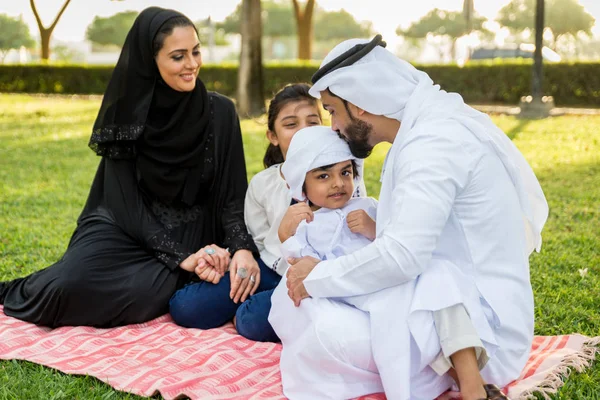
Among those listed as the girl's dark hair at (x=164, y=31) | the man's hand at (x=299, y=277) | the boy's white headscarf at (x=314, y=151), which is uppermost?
the girl's dark hair at (x=164, y=31)

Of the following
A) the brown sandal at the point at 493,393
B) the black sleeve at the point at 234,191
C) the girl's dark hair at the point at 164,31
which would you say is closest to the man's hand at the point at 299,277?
the brown sandal at the point at 493,393

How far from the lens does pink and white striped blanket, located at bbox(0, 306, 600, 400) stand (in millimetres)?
3209

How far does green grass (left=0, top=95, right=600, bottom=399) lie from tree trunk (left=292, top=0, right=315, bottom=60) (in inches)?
523

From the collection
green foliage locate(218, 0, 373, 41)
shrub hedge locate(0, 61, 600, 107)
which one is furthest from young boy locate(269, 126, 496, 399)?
green foliage locate(218, 0, 373, 41)

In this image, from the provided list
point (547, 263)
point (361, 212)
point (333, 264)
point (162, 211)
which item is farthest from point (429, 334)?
point (547, 263)

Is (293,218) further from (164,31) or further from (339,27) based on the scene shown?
(339,27)

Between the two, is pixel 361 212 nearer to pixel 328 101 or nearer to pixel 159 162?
pixel 328 101

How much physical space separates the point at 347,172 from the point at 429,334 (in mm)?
1055

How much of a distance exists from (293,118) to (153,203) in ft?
3.22

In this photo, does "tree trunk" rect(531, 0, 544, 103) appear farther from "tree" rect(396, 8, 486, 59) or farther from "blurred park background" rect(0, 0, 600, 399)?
"tree" rect(396, 8, 486, 59)

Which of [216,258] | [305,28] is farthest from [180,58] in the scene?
[305,28]

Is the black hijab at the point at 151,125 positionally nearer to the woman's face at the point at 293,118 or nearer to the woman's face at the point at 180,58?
the woman's face at the point at 180,58

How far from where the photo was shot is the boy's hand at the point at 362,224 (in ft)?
11.1

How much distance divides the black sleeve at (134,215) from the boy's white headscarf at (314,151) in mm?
987
